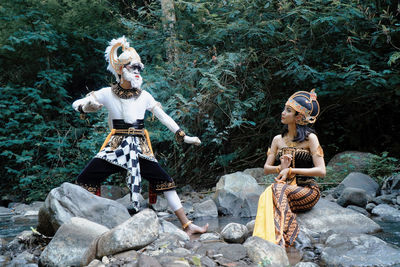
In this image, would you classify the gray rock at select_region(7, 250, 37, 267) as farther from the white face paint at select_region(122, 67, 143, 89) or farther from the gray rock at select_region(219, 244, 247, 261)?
the white face paint at select_region(122, 67, 143, 89)

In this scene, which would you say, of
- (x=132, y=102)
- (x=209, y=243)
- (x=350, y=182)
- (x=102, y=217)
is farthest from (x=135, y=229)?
(x=350, y=182)

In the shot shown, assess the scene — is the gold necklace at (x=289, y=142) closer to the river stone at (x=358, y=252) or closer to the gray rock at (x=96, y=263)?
the river stone at (x=358, y=252)

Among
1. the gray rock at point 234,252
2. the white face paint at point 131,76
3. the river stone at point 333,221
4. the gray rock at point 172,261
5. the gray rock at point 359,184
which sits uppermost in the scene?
the white face paint at point 131,76

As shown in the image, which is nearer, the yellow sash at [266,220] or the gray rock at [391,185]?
the yellow sash at [266,220]

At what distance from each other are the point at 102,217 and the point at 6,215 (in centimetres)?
490

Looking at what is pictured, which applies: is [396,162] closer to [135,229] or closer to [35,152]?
[135,229]

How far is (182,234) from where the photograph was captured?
4051mm

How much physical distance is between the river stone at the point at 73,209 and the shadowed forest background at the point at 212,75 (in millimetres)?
3259

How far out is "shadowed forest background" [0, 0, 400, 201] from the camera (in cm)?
800

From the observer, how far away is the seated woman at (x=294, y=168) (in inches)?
160

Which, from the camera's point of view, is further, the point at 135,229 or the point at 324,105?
the point at 324,105

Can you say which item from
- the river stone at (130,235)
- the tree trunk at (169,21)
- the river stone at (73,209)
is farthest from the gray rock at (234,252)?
the tree trunk at (169,21)

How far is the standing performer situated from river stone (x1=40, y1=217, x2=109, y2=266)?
0.86 metres

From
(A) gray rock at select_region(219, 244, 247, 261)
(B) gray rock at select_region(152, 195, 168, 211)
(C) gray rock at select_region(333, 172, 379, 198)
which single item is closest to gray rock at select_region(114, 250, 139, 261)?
(A) gray rock at select_region(219, 244, 247, 261)
